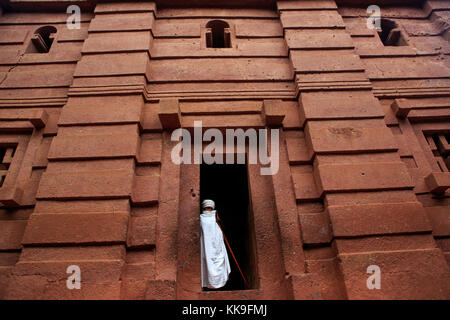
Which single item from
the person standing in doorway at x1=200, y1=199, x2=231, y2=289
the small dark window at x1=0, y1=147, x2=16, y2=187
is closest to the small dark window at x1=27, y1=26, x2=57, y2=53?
the small dark window at x1=0, y1=147, x2=16, y2=187

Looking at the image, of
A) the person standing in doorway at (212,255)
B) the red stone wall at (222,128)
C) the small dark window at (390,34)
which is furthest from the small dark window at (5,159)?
the small dark window at (390,34)

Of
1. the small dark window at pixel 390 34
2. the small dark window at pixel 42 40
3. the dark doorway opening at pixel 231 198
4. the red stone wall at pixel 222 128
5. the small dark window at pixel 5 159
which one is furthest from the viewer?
the small dark window at pixel 390 34

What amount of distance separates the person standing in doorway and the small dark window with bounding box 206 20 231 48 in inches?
175

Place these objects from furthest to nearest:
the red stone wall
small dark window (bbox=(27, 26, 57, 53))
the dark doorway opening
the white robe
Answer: small dark window (bbox=(27, 26, 57, 53)) < the dark doorway opening < the white robe < the red stone wall

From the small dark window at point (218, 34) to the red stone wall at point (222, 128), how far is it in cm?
21

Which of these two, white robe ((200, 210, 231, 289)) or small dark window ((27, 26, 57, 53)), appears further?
small dark window ((27, 26, 57, 53))

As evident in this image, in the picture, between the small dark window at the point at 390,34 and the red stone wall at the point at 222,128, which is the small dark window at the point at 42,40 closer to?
the red stone wall at the point at 222,128

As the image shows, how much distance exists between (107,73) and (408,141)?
627cm

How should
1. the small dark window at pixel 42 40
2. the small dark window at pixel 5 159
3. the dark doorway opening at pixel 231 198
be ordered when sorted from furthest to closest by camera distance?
the small dark window at pixel 42 40
the dark doorway opening at pixel 231 198
the small dark window at pixel 5 159

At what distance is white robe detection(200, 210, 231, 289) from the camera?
16.1 ft

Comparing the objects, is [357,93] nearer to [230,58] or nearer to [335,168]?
[335,168]

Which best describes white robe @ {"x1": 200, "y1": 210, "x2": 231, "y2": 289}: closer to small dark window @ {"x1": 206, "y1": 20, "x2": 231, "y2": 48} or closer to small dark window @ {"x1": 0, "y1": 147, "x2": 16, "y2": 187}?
small dark window @ {"x1": 0, "y1": 147, "x2": 16, "y2": 187}

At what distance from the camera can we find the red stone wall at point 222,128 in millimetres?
4398
